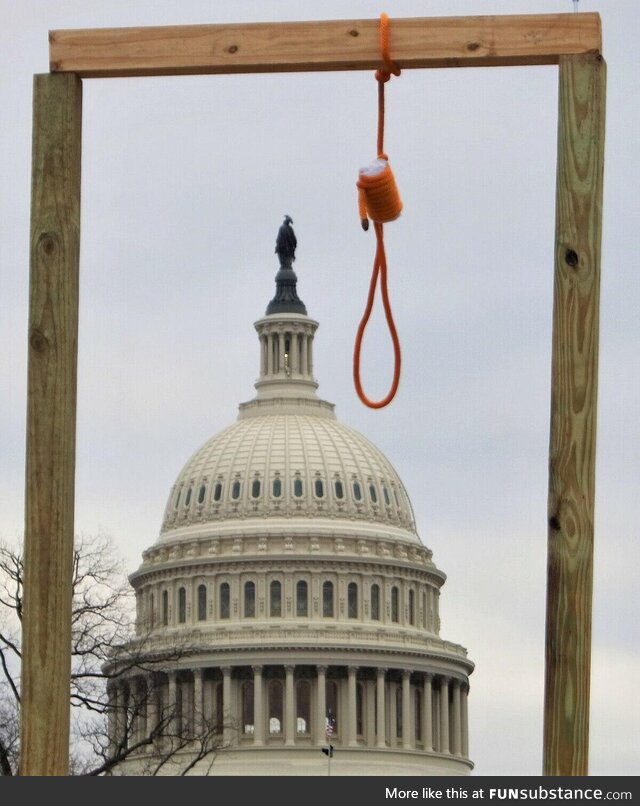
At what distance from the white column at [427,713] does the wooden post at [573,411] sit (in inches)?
6493

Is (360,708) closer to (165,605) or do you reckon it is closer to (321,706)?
(321,706)

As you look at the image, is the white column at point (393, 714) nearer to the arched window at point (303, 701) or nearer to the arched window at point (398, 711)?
the arched window at point (398, 711)

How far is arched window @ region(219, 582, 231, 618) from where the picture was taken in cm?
17975

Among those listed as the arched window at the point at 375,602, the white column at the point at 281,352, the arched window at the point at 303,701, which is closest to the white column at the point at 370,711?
the arched window at the point at 303,701

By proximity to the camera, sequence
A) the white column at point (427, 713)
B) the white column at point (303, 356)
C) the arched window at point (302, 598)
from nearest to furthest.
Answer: the white column at point (427, 713), the arched window at point (302, 598), the white column at point (303, 356)

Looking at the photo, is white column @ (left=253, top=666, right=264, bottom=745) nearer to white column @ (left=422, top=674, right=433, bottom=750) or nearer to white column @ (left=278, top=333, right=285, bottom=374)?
white column @ (left=422, top=674, right=433, bottom=750)

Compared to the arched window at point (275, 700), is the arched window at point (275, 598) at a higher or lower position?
higher

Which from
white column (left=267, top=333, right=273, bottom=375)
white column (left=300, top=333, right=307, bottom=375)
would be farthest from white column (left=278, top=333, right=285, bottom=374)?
white column (left=300, top=333, right=307, bottom=375)

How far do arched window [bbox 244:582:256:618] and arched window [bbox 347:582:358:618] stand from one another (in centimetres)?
708

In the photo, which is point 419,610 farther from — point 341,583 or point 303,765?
point 303,765

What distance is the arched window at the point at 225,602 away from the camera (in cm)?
17975

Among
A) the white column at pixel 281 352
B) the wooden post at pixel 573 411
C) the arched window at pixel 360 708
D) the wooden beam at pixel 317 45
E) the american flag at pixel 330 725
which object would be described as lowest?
the wooden post at pixel 573 411

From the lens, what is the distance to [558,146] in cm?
1395

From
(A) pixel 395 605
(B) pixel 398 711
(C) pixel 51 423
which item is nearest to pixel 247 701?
(B) pixel 398 711
